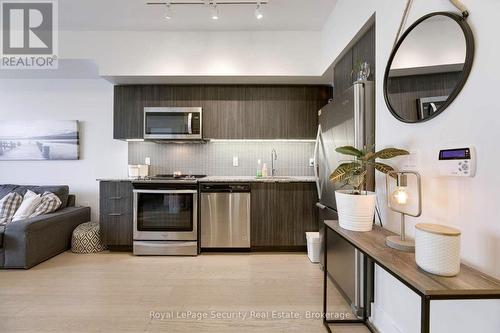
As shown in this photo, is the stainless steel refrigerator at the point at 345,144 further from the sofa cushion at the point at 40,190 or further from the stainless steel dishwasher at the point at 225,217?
the sofa cushion at the point at 40,190

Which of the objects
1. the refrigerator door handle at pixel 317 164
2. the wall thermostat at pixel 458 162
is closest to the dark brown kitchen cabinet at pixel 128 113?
the refrigerator door handle at pixel 317 164

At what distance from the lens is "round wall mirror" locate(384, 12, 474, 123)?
113cm

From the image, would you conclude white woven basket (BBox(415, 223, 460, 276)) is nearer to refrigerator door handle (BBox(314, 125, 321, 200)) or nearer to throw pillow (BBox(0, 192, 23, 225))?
refrigerator door handle (BBox(314, 125, 321, 200))

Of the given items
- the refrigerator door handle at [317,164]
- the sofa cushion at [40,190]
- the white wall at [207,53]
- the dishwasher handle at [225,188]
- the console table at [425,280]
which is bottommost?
the console table at [425,280]

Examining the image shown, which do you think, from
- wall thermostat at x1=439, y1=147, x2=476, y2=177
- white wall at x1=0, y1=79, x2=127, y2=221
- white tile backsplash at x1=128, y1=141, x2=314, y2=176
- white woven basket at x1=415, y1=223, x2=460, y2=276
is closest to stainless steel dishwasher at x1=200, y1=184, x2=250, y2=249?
white tile backsplash at x1=128, y1=141, x2=314, y2=176

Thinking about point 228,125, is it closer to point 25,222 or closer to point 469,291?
point 25,222

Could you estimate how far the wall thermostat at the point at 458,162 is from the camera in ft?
3.48

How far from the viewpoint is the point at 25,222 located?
2.80 m

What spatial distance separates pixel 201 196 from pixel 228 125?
3.50ft

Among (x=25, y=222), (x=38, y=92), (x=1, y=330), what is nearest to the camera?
(x=1, y=330)

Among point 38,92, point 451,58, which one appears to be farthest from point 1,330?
point 38,92

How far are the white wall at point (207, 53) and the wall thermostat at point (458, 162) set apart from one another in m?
2.29

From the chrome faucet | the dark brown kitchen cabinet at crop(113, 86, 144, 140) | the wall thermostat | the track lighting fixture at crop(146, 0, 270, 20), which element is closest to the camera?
the wall thermostat

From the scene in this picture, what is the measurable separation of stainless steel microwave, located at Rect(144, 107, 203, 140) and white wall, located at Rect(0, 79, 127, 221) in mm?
788
